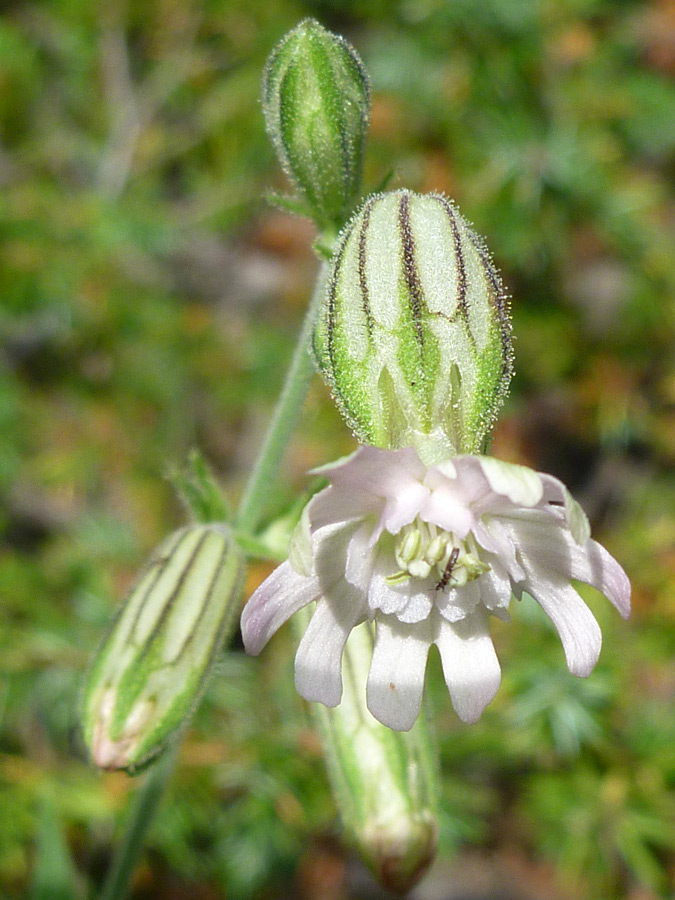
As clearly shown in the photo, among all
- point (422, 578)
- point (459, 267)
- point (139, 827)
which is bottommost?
point (139, 827)

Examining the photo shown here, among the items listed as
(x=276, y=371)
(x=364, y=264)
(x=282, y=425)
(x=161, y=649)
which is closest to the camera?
(x=364, y=264)

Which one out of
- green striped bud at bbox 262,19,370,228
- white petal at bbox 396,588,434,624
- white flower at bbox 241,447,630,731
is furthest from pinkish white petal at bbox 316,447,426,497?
green striped bud at bbox 262,19,370,228

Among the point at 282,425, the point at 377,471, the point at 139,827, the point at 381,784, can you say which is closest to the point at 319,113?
the point at 282,425

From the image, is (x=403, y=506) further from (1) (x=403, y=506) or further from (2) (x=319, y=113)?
(2) (x=319, y=113)

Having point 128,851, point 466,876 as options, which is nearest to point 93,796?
point 128,851

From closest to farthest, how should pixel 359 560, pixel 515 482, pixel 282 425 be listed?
pixel 515 482
pixel 359 560
pixel 282 425

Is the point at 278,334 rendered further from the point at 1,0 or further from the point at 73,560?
the point at 1,0
